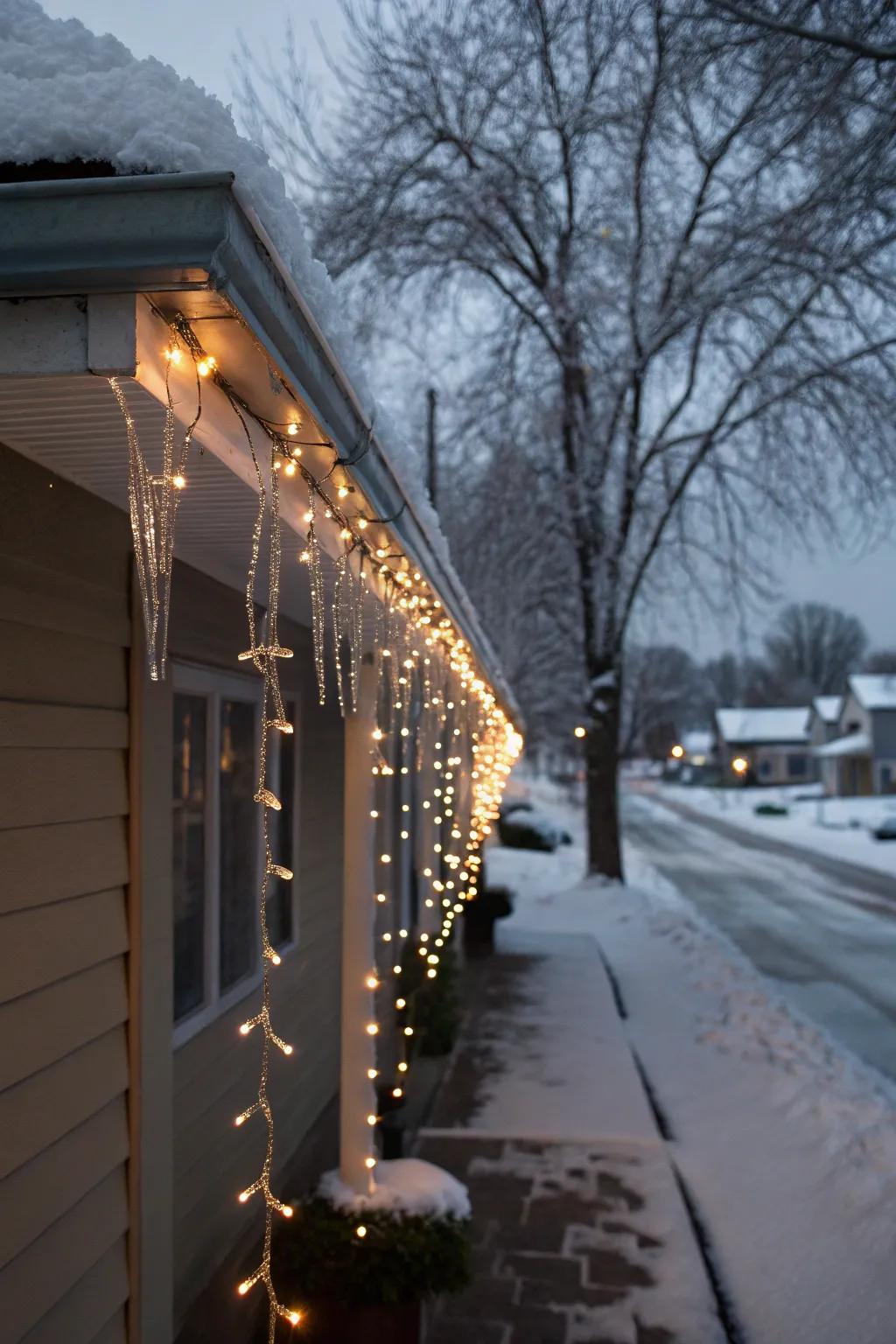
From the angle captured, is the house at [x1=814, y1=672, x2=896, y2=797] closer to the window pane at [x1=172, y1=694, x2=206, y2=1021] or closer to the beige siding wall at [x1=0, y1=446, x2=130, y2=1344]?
the window pane at [x1=172, y1=694, x2=206, y2=1021]

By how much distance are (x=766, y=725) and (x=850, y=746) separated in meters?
19.3

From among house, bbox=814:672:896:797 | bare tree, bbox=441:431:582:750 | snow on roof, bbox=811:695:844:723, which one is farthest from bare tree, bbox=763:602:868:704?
bare tree, bbox=441:431:582:750

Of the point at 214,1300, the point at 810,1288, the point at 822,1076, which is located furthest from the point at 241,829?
the point at 822,1076

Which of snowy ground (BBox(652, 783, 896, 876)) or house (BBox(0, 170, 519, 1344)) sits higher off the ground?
house (BBox(0, 170, 519, 1344))

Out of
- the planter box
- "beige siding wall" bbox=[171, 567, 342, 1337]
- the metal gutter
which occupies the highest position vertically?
the metal gutter

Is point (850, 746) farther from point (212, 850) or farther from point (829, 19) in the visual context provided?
point (212, 850)

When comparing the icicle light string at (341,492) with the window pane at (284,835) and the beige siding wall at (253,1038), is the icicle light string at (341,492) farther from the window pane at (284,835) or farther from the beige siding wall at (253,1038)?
the window pane at (284,835)

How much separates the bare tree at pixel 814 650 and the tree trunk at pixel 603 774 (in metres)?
68.9

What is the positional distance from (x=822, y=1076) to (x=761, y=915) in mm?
10686

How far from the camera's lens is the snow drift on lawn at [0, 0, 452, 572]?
1.48 meters

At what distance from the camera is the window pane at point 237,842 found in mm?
3967

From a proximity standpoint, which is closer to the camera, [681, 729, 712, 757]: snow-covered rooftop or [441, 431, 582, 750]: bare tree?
[441, 431, 582, 750]: bare tree

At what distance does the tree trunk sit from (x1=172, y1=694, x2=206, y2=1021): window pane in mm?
14047

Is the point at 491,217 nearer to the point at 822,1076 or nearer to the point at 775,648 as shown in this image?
the point at 822,1076
